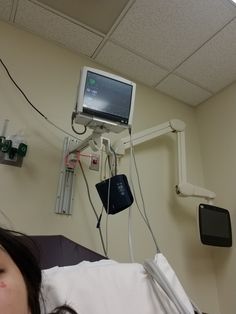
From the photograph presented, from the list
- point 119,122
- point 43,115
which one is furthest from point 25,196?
point 119,122

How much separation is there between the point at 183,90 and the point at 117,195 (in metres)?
1.26

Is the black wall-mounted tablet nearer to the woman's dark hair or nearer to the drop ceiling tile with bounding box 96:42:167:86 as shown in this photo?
the drop ceiling tile with bounding box 96:42:167:86

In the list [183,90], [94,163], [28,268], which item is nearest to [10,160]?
[94,163]

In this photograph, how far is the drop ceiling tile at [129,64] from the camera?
5.88 ft

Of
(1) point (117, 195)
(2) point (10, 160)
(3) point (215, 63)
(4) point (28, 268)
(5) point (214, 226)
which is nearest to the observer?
(4) point (28, 268)

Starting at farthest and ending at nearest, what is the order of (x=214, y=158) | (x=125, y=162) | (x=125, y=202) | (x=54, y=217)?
(x=214, y=158), (x=125, y=162), (x=54, y=217), (x=125, y=202)

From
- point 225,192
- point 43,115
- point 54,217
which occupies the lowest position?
point 54,217

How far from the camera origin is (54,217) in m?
1.38

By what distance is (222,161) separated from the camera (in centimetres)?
195

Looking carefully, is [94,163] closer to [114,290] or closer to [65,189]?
[65,189]

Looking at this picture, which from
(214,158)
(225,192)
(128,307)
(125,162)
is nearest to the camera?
(128,307)

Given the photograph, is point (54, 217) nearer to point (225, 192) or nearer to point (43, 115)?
point (43, 115)

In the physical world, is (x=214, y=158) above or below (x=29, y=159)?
above

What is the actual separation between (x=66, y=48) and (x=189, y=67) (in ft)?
2.73
